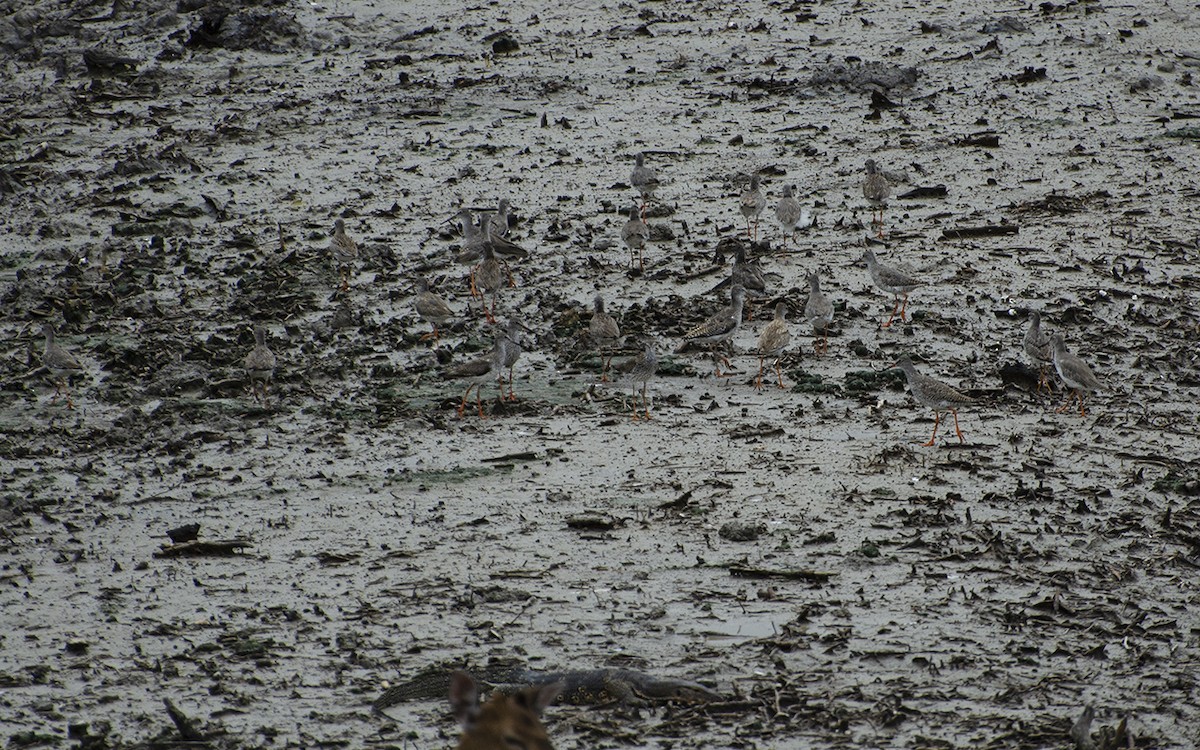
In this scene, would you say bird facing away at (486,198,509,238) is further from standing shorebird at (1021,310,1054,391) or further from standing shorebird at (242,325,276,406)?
standing shorebird at (1021,310,1054,391)

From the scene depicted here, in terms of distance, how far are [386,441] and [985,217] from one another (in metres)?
6.70

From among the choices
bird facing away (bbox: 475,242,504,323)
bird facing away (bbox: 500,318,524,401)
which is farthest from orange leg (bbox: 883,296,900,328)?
bird facing away (bbox: 475,242,504,323)

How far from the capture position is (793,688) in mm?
5984

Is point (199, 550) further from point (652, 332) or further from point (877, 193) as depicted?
point (877, 193)

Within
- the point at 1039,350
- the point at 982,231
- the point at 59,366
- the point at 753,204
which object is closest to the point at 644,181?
the point at 753,204

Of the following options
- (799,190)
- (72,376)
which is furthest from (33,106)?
(799,190)

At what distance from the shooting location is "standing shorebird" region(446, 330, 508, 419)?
988 cm

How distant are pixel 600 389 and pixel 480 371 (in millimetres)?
937

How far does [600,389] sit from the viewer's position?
10141 mm

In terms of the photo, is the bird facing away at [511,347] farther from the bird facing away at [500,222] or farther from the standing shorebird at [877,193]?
the standing shorebird at [877,193]

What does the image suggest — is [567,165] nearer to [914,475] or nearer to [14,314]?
[14,314]

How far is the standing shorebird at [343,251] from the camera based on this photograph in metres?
12.1

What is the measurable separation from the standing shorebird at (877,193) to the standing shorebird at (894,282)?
59.9 inches

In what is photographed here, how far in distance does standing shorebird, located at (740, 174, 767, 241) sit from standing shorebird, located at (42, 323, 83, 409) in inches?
246
